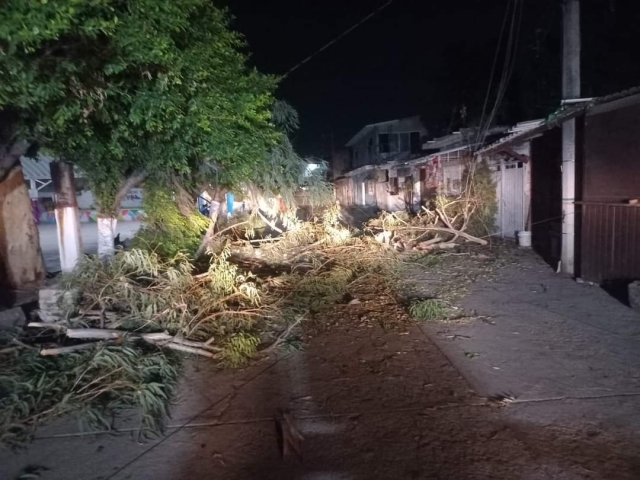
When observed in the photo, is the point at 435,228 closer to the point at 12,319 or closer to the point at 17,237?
the point at 17,237

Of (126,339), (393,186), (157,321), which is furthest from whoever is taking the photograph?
(393,186)

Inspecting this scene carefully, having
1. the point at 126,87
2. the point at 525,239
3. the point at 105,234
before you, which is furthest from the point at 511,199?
the point at 126,87

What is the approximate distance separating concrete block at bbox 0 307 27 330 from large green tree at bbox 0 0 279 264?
2.07 m

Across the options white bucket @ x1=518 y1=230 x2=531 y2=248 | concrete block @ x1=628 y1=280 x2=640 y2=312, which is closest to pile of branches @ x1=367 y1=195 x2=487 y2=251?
white bucket @ x1=518 y1=230 x2=531 y2=248

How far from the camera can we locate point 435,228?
13195 millimetres

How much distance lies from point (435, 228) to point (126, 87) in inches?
367

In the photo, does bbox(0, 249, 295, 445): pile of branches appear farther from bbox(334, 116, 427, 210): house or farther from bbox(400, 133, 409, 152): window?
bbox(400, 133, 409, 152): window

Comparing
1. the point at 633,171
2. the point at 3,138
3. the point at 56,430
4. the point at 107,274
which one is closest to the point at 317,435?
the point at 56,430

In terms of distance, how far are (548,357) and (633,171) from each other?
396cm

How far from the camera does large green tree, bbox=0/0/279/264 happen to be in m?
4.41

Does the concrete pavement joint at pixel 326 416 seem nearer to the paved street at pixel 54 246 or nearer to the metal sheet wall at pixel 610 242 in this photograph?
the metal sheet wall at pixel 610 242

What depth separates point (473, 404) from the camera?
469cm

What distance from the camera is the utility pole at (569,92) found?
9.49 m

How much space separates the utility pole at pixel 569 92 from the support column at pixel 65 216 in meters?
8.77
